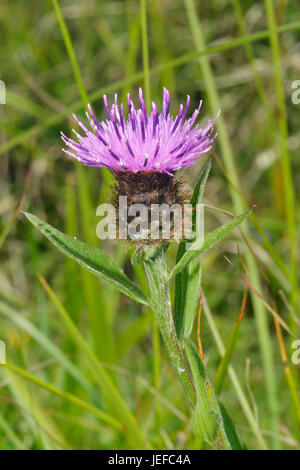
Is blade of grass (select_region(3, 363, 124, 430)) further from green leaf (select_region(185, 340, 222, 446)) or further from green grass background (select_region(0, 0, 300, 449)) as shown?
green grass background (select_region(0, 0, 300, 449))

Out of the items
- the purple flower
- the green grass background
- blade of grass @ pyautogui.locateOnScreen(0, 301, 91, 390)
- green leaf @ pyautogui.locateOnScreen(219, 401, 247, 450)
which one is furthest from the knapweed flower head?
the green grass background

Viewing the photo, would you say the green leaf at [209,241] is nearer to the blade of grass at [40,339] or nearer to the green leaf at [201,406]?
the green leaf at [201,406]

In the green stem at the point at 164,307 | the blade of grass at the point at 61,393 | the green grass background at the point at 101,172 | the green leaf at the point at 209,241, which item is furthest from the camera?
the green grass background at the point at 101,172

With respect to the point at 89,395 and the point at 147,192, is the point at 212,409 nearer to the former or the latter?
the point at 147,192

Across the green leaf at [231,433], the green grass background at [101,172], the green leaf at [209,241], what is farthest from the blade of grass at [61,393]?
the green grass background at [101,172]

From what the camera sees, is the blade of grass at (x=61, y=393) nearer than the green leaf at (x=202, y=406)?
No

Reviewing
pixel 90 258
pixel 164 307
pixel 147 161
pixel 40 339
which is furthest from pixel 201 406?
pixel 40 339
